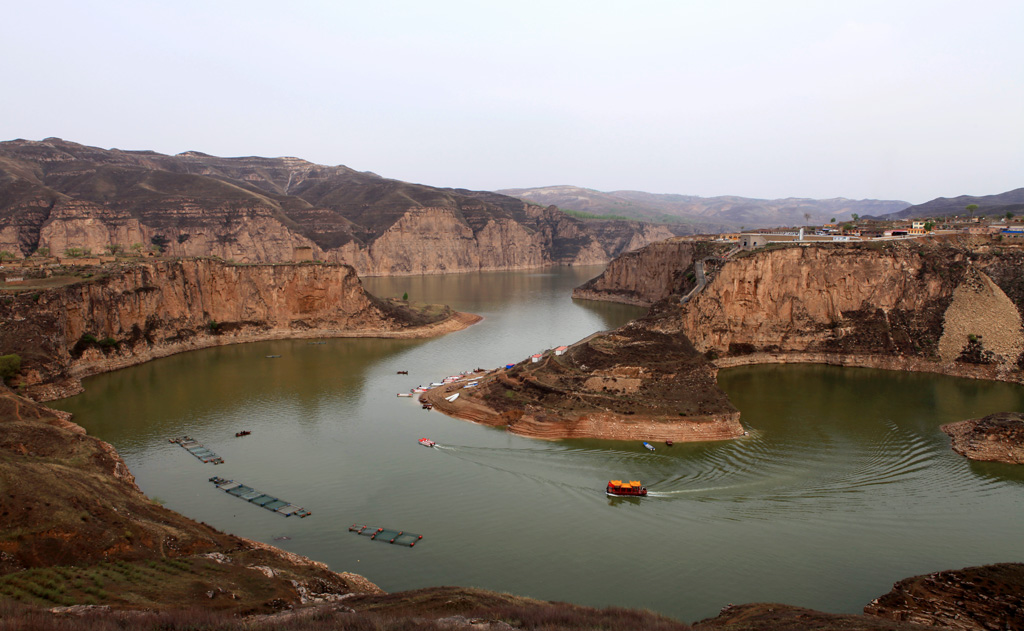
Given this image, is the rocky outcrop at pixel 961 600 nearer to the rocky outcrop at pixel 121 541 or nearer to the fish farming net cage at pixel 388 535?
the fish farming net cage at pixel 388 535

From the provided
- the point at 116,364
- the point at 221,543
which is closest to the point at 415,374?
the point at 116,364

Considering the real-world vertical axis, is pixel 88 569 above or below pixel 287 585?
above

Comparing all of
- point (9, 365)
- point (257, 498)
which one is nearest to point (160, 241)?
point (9, 365)

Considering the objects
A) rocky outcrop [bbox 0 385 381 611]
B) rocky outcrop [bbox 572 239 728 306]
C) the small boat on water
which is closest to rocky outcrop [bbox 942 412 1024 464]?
the small boat on water

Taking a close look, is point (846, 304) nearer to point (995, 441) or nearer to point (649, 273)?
point (995, 441)

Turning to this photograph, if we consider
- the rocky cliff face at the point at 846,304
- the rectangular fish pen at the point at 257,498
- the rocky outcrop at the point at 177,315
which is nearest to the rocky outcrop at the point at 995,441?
the rocky cliff face at the point at 846,304

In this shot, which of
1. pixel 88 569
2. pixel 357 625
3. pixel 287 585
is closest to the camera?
pixel 357 625

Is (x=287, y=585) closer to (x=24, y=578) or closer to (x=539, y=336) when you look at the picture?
(x=24, y=578)
